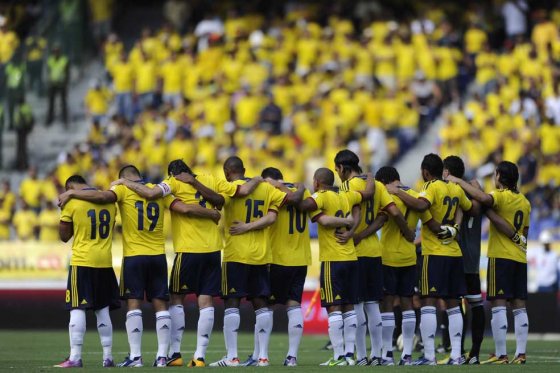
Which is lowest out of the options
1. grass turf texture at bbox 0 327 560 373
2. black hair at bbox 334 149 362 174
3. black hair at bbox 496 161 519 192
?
grass turf texture at bbox 0 327 560 373

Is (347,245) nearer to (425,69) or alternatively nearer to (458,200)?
(458,200)

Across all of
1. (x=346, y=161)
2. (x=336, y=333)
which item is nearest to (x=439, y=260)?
(x=336, y=333)

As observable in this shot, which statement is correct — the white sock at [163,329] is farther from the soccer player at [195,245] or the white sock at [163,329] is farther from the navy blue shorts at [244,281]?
the navy blue shorts at [244,281]

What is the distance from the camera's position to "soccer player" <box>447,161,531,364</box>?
17359 millimetres

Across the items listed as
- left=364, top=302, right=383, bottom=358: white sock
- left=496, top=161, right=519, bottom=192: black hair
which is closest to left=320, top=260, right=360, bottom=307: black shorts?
left=364, top=302, right=383, bottom=358: white sock

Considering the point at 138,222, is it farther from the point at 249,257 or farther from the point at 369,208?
the point at 369,208

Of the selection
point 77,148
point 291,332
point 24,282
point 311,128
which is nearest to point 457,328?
point 291,332

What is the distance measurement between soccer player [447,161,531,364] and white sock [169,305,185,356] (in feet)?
11.8

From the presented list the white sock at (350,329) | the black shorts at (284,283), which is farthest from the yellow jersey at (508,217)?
the black shorts at (284,283)

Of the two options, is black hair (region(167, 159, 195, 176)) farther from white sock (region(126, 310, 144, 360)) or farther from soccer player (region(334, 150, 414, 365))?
soccer player (region(334, 150, 414, 365))

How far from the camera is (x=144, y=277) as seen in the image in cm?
1683

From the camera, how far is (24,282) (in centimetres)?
2767

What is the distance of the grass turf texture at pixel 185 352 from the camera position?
1638cm

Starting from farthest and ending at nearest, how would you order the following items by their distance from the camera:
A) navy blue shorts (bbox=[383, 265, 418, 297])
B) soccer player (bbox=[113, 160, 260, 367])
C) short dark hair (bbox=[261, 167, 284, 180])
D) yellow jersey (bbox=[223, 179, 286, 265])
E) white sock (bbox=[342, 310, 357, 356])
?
short dark hair (bbox=[261, 167, 284, 180]), navy blue shorts (bbox=[383, 265, 418, 297]), yellow jersey (bbox=[223, 179, 286, 265]), white sock (bbox=[342, 310, 357, 356]), soccer player (bbox=[113, 160, 260, 367])
